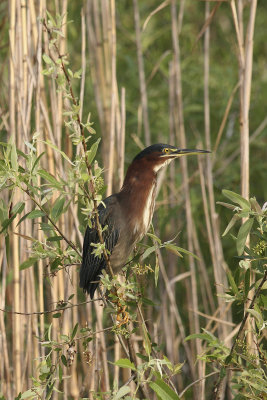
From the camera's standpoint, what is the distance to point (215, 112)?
361 centimetres

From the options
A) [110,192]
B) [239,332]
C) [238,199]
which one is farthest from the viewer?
[110,192]

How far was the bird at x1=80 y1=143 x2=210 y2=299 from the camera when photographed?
1984mm

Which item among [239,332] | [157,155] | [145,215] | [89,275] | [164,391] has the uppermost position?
[157,155]

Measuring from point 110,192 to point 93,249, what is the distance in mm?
388

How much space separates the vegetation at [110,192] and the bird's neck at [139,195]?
0.09 m

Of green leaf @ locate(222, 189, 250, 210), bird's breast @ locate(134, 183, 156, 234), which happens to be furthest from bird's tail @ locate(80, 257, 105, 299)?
green leaf @ locate(222, 189, 250, 210)

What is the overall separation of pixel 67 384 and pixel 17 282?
17.7 inches

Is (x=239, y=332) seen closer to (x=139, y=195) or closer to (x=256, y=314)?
(x=256, y=314)

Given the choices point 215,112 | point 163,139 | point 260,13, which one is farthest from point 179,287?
point 260,13

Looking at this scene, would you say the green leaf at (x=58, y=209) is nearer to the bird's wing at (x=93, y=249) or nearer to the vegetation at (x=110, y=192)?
the vegetation at (x=110, y=192)

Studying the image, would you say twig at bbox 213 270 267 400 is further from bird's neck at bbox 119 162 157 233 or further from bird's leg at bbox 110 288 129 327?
bird's neck at bbox 119 162 157 233

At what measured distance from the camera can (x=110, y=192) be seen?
2.29m

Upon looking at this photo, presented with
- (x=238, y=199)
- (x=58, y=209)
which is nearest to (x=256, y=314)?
(x=238, y=199)

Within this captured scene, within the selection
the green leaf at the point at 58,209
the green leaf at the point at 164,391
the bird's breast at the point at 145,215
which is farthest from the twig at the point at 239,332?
the bird's breast at the point at 145,215
